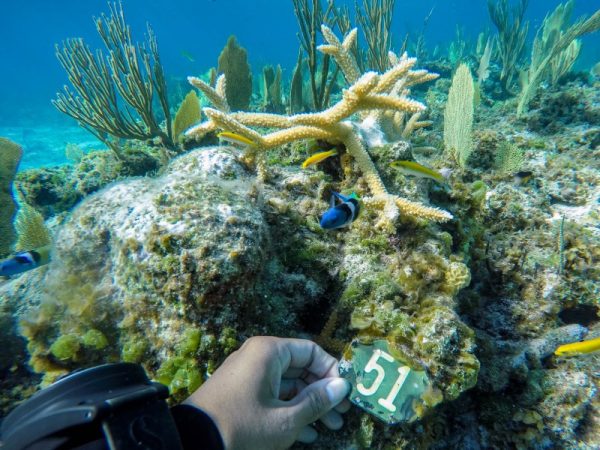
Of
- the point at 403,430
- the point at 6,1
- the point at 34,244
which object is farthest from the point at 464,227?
the point at 6,1

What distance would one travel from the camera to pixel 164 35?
365 ft

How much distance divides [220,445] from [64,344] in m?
1.46

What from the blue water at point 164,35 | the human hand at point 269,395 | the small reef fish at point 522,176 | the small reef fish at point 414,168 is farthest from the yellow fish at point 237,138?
the blue water at point 164,35

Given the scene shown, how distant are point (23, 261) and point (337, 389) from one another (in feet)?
11.3

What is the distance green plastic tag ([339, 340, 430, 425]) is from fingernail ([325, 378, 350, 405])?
9cm

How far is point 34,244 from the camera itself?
4.39 m

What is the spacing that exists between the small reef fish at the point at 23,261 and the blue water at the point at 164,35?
18.2 m

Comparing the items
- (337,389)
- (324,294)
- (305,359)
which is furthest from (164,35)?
(337,389)

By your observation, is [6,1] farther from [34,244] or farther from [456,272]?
[456,272]

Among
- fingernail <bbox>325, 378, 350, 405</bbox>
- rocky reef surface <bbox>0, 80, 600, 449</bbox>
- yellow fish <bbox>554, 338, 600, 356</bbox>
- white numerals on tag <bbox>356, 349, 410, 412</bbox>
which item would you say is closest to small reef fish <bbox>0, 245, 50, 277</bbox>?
rocky reef surface <bbox>0, 80, 600, 449</bbox>

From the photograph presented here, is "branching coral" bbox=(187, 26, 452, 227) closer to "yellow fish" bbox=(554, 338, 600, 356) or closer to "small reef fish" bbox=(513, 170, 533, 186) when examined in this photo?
"yellow fish" bbox=(554, 338, 600, 356)

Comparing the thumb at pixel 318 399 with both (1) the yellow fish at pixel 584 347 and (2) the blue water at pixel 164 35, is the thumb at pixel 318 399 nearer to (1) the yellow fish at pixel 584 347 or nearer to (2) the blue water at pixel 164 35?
(1) the yellow fish at pixel 584 347

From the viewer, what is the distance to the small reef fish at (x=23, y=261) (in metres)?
3.12

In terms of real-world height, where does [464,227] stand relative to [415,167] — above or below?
below
